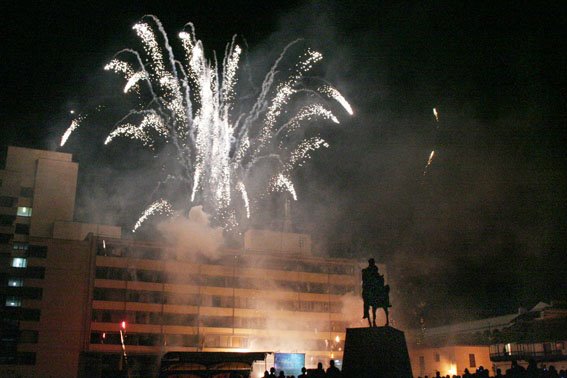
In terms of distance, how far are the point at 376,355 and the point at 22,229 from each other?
212ft

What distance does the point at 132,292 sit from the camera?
67.7m

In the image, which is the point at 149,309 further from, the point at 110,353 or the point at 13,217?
the point at 13,217

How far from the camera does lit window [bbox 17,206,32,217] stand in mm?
74625

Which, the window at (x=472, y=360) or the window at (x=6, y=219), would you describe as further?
the window at (x=6, y=219)

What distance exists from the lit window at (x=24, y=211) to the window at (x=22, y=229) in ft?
4.69

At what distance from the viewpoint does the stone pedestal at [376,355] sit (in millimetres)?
20875

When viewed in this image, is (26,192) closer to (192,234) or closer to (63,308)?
(63,308)

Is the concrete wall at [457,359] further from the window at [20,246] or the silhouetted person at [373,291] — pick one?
the window at [20,246]

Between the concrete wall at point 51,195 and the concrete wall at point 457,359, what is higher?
the concrete wall at point 51,195

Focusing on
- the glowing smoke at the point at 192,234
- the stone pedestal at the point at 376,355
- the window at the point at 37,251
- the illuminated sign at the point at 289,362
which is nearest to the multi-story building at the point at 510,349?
the illuminated sign at the point at 289,362

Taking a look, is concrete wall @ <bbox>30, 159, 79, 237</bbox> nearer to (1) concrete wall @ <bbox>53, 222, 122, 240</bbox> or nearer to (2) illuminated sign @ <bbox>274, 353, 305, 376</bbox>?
(1) concrete wall @ <bbox>53, 222, 122, 240</bbox>

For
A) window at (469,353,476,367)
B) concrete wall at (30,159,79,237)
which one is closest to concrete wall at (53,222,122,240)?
concrete wall at (30,159,79,237)

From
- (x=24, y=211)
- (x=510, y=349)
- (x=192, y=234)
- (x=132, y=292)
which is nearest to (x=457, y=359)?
(x=510, y=349)

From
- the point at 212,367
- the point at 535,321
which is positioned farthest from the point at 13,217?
the point at 535,321
